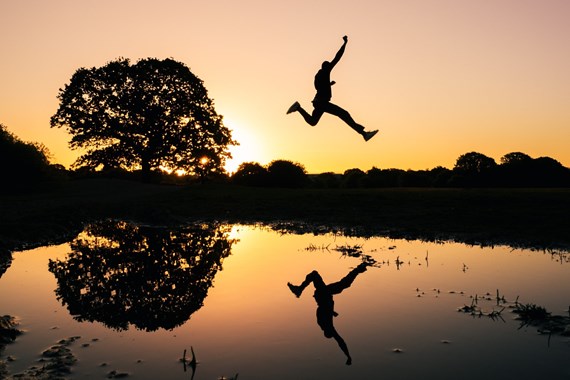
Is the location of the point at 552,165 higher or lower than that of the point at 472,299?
higher

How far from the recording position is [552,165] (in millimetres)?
52188

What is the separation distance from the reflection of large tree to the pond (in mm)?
58

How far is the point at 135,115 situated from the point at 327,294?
4428 centimetres

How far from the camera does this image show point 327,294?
10266mm

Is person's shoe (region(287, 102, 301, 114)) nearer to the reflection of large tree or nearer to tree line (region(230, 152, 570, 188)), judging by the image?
the reflection of large tree

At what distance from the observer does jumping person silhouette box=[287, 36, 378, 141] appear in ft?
36.5

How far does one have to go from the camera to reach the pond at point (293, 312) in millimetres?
6312

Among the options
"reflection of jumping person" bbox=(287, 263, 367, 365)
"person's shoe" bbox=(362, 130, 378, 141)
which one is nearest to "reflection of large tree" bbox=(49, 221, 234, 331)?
"reflection of jumping person" bbox=(287, 263, 367, 365)

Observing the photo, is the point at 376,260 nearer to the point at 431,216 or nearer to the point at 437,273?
the point at 437,273

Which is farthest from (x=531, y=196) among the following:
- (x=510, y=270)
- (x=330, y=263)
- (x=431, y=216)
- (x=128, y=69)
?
(x=128, y=69)

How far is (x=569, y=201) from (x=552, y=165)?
3057 cm

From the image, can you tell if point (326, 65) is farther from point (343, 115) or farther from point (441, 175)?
point (441, 175)

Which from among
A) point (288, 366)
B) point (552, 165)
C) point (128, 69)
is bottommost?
point (288, 366)

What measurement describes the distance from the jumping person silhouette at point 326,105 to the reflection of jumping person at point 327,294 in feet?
12.6
